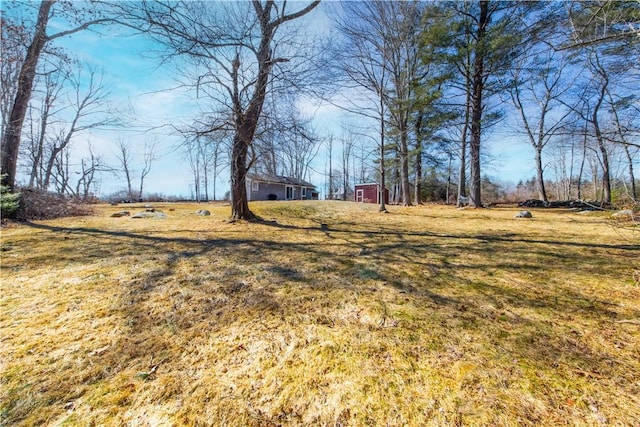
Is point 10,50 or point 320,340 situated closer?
point 320,340

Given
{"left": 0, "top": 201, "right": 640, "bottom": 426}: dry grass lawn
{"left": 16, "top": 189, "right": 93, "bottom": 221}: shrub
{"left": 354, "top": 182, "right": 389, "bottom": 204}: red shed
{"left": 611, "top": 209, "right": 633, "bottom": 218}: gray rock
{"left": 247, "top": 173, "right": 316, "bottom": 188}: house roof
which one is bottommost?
{"left": 0, "top": 201, "right": 640, "bottom": 426}: dry grass lawn

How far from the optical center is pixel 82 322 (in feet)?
6.02

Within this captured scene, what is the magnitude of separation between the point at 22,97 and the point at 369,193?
19541mm

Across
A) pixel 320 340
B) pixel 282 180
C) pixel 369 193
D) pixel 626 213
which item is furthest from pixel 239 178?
pixel 282 180

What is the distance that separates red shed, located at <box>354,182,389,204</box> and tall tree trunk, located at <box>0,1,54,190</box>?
741 inches

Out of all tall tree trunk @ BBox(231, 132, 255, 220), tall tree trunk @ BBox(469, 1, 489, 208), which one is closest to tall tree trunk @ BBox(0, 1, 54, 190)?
tall tree trunk @ BBox(231, 132, 255, 220)

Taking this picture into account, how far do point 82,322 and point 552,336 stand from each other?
3390 millimetres

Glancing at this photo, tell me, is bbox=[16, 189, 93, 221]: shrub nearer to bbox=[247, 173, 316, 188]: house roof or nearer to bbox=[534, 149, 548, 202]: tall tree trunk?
bbox=[247, 173, 316, 188]: house roof

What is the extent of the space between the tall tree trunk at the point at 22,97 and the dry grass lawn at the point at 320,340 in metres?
5.70

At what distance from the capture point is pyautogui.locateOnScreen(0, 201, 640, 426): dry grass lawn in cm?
114

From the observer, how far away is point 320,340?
5.35 ft

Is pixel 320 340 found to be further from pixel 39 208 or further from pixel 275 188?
pixel 275 188

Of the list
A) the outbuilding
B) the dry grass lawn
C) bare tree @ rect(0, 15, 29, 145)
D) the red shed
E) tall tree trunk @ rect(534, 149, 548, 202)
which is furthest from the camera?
the outbuilding

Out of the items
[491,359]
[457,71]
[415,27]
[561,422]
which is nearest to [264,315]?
[491,359]
